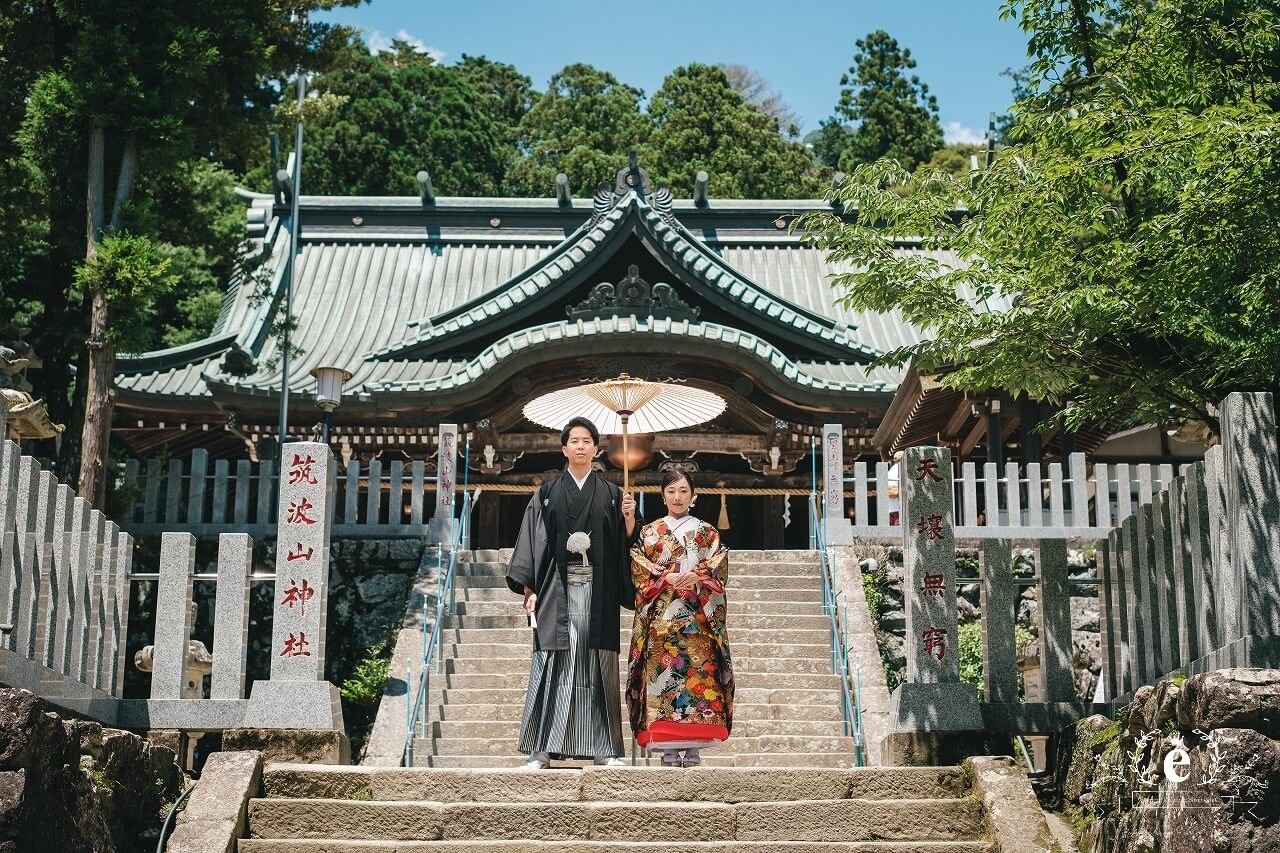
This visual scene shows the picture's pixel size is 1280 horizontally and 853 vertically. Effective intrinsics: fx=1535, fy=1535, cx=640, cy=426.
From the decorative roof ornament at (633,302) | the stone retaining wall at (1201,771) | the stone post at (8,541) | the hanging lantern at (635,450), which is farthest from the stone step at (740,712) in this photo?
the decorative roof ornament at (633,302)

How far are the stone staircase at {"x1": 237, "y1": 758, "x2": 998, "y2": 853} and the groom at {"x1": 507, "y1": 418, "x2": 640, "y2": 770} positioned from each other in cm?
80

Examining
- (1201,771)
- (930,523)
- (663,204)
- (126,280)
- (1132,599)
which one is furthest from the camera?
(663,204)

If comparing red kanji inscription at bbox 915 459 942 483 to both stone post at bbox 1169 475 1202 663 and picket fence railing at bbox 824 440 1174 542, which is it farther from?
picket fence railing at bbox 824 440 1174 542

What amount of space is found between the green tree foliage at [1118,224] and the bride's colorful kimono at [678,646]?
202 centimetres

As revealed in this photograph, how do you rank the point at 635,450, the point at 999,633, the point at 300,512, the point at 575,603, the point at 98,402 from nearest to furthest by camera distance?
the point at 575,603
the point at 300,512
the point at 999,633
the point at 98,402
the point at 635,450

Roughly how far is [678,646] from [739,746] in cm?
268

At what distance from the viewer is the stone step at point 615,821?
7.31 meters

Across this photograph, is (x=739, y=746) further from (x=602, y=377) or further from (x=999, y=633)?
(x=602, y=377)

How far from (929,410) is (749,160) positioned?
2290 cm

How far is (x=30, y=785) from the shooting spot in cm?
611

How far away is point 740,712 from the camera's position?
38.1ft

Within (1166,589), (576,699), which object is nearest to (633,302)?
(576,699)

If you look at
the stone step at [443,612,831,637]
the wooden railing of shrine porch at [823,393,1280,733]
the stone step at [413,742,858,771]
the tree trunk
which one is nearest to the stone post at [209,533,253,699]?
the stone step at [413,742,858,771]

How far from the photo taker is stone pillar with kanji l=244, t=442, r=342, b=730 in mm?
8453
